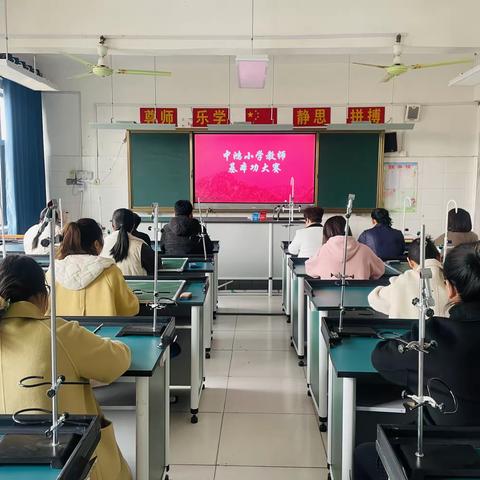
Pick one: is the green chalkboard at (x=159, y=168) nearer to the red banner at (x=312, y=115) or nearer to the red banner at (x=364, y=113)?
the red banner at (x=312, y=115)

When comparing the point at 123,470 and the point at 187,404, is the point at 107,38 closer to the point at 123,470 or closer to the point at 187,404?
the point at 187,404

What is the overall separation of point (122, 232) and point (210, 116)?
14.2ft

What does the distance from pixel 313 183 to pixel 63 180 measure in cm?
361

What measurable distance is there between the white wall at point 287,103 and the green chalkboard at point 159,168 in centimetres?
26

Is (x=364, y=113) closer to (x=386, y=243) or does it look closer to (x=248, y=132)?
(x=248, y=132)

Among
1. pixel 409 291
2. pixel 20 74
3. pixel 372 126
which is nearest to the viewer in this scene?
pixel 409 291

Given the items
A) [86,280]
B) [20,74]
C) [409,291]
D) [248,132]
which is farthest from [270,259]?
[86,280]

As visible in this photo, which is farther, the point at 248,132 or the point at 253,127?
the point at 248,132

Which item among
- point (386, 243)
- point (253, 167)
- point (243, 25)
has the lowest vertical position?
point (386, 243)

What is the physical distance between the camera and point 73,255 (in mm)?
2379

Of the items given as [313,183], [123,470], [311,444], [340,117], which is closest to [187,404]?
[311,444]

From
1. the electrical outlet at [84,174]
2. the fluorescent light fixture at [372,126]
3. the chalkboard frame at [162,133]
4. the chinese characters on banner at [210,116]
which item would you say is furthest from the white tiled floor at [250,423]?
the electrical outlet at [84,174]

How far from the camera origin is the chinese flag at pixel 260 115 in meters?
7.11

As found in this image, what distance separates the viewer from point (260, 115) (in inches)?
280
